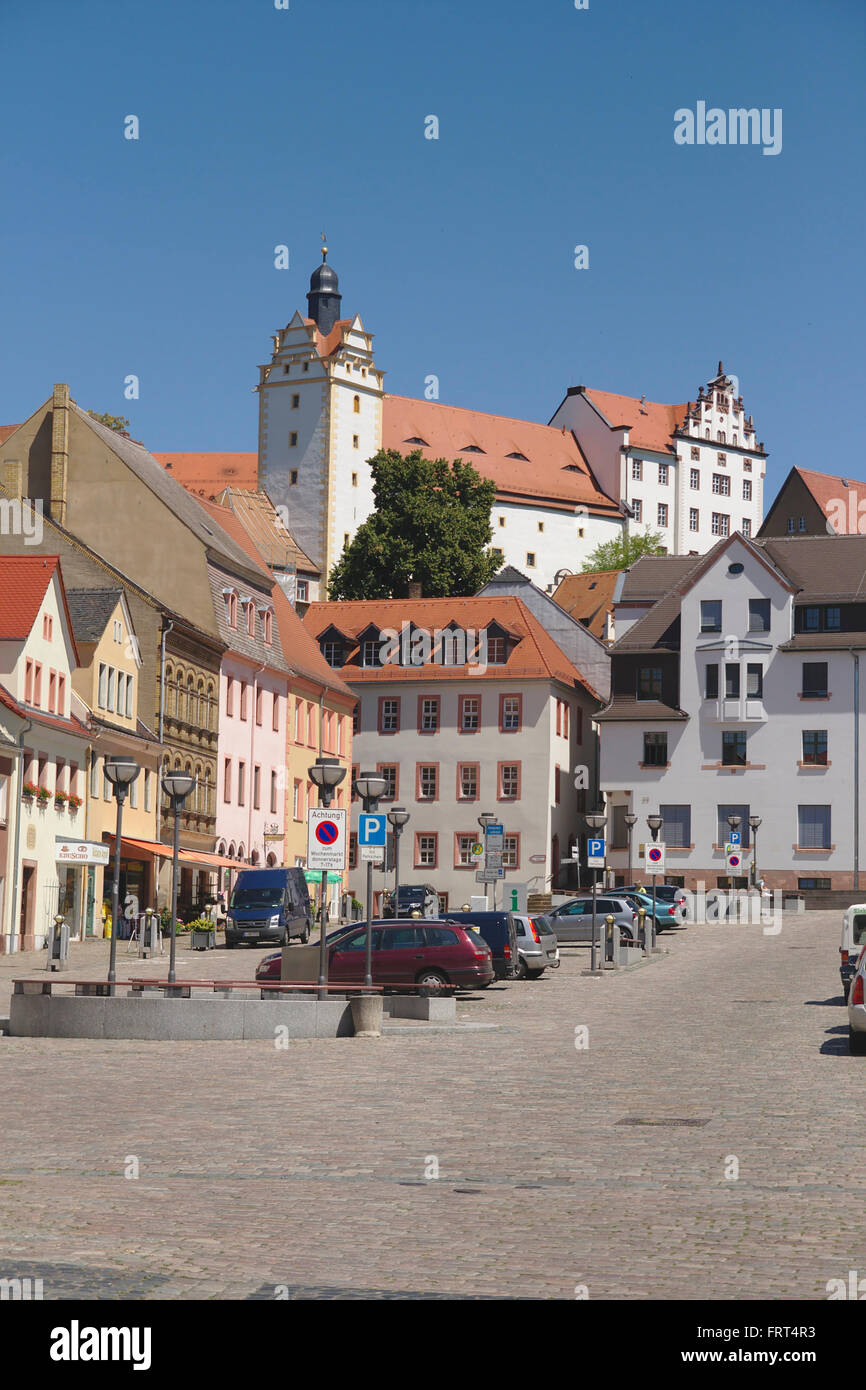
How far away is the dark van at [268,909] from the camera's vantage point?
5606cm

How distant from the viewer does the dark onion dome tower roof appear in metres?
138

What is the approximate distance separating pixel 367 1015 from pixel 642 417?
123 metres

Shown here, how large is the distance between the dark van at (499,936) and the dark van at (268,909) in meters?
14.2

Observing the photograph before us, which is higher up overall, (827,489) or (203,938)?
(827,489)

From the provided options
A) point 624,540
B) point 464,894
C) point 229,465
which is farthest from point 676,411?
point 464,894

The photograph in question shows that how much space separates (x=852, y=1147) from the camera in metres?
15.1

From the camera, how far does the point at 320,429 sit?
12888cm

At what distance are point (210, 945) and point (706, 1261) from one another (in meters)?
45.6

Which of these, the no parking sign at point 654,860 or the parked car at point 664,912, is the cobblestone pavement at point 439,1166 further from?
the parked car at point 664,912

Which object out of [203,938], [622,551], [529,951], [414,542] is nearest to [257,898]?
[203,938]

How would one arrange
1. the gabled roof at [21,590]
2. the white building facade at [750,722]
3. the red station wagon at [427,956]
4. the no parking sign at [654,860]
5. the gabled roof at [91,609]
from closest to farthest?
1. the red station wagon at [427,956]
2. the no parking sign at [654,860]
3. the gabled roof at [21,590]
4. the gabled roof at [91,609]
5. the white building facade at [750,722]

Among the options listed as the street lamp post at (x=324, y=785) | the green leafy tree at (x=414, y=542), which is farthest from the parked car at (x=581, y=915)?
the green leafy tree at (x=414, y=542)

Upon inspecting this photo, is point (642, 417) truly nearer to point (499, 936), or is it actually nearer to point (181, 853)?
point (181, 853)
